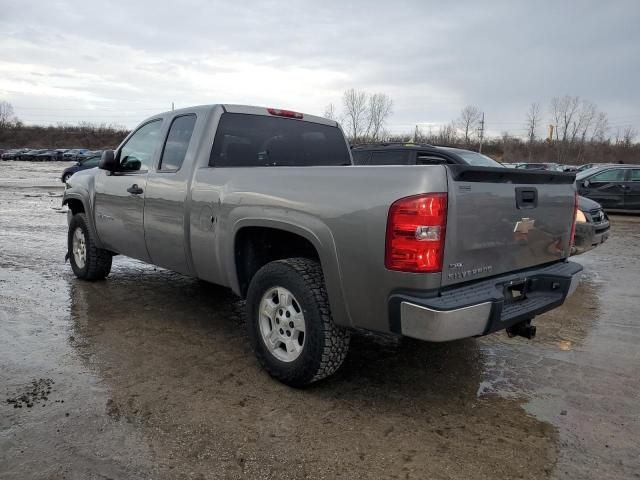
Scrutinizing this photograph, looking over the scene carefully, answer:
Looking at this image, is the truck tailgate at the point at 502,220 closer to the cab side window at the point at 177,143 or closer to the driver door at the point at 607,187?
the cab side window at the point at 177,143

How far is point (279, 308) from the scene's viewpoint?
353cm

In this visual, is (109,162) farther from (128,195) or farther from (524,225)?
(524,225)

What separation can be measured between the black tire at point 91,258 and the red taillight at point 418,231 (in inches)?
168

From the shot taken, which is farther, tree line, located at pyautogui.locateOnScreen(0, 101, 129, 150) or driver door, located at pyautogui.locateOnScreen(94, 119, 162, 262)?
tree line, located at pyautogui.locateOnScreen(0, 101, 129, 150)

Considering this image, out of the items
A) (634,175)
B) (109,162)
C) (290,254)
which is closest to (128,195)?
(109,162)

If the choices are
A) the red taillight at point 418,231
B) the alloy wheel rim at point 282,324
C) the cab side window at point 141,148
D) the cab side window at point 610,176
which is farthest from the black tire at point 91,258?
the cab side window at point 610,176

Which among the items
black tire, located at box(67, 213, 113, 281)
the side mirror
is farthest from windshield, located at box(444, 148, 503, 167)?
black tire, located at box(67, 213, 113, 281)

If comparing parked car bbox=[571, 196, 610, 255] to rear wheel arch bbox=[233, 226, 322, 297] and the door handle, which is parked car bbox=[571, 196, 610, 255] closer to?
rear wheel arch bbox=[233, 226, 322, 297]

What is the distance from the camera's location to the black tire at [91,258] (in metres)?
5.93

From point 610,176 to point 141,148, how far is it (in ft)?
48.5

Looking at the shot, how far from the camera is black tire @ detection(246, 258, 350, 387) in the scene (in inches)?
126

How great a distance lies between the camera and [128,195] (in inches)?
197

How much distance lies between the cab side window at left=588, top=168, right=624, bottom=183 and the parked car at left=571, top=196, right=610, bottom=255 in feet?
28.5

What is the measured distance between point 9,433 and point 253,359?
1.68m
